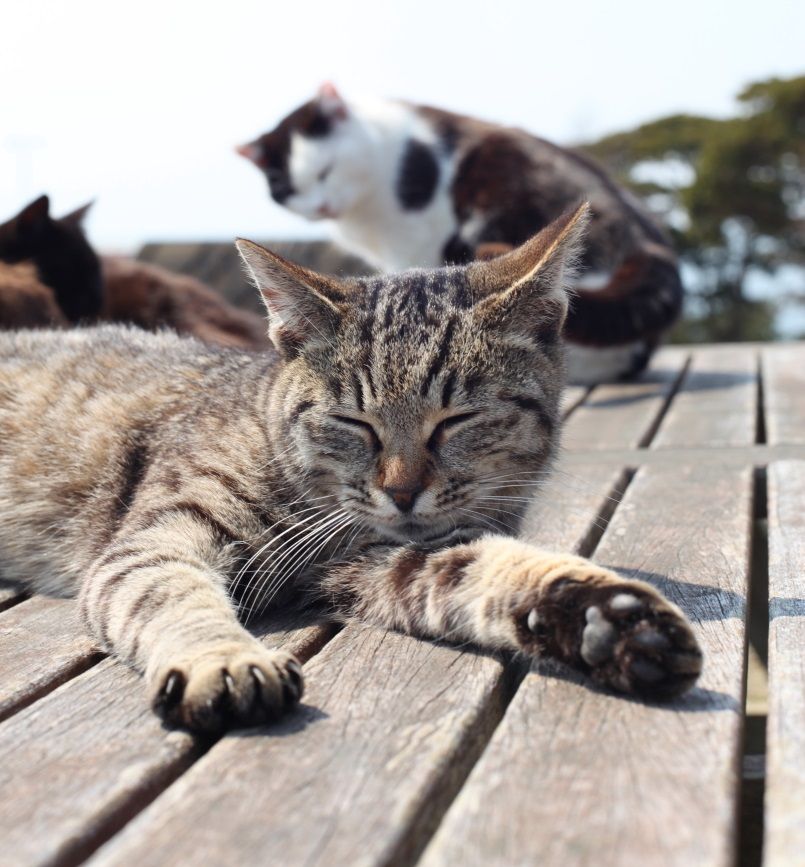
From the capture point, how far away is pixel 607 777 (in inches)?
56.1

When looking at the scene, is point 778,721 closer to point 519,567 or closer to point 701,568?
point 519,567

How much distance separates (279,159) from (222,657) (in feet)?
17.1

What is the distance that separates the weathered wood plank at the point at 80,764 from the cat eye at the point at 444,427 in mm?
754

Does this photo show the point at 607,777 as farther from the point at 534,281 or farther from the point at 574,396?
the point at 574,396

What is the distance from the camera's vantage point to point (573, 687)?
1.76 metres

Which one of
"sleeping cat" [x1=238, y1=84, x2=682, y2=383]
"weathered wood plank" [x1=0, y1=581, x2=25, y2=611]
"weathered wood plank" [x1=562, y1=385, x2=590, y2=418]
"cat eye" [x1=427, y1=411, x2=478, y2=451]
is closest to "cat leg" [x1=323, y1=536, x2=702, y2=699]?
"cat eye" [x1=427, y1=411, x2=478, y2=451]

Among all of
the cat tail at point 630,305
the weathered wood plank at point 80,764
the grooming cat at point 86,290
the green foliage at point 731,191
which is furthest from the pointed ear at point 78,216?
the green foliage at point 731,191

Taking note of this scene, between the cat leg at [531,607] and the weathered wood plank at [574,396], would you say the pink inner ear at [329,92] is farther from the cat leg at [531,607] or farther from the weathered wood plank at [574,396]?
the cat leg at [531,607]

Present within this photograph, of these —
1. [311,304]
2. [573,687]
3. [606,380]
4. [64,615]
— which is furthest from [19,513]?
[606,380]

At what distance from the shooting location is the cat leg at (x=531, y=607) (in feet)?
5.47

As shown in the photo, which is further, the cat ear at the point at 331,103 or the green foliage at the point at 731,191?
the green foliage at the point at 731,191

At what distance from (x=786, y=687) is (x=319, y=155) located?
527 centimetres

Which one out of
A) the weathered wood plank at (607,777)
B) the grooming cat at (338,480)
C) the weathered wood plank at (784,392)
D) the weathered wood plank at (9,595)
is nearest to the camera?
the weathered wood plank at (607,777)

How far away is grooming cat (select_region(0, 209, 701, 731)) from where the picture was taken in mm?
2051
